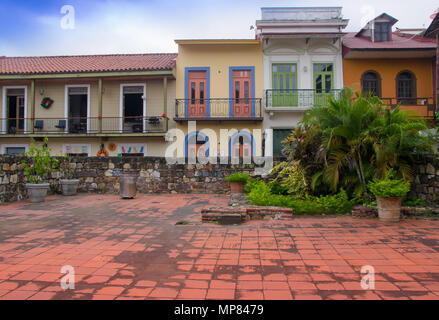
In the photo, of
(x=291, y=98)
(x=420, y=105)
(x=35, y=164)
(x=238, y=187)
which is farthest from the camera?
(x=291, y=98)

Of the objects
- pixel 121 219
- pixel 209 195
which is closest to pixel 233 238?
pixel 121 219

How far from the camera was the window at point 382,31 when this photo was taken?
15798 millimetres

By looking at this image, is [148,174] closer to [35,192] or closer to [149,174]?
[149,174]

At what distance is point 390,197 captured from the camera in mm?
5395

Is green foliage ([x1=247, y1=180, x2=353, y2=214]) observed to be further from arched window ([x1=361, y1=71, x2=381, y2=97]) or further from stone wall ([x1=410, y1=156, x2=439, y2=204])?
arched window ([x1=361, y1=71, x2=381, y2=97])

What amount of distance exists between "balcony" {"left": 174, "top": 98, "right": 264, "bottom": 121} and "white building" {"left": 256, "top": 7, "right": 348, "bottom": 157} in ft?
2.47

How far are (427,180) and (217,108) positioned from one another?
1082cm

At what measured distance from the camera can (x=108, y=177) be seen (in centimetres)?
1084

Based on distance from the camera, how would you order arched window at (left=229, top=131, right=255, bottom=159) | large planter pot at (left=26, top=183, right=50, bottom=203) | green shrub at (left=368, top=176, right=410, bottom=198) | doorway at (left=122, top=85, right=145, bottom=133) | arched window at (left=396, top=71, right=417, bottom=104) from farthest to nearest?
doorway at (left=122, top=85, right=145, bottom=133) → arched window at (left=229, top=131, right=255, bottom=159) → arched window at (left=396, top=71, right=417, bottom=104) → large planter pot at (left=26, top=183, right=50, bottom=203) → green shrub at (left=368, top=176, right=410, bottom=198)

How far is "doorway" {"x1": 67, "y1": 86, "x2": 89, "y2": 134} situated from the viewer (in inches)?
645

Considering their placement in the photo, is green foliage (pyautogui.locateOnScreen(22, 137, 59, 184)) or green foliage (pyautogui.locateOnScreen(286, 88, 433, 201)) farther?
green foliage (pyautogui.locateOnScreen(22, 137, 59, 184))

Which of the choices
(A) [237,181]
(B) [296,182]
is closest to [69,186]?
(A) [237,181]

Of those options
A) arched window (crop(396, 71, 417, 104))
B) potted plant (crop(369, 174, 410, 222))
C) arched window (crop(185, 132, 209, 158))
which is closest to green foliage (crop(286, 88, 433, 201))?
potted plant (crop(369, 174, 410, 222))
